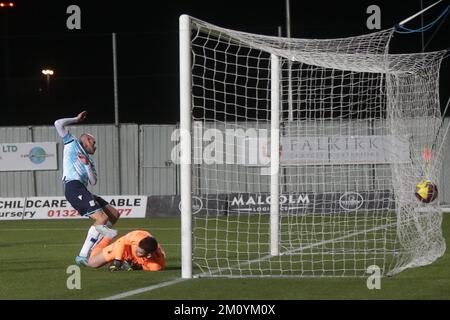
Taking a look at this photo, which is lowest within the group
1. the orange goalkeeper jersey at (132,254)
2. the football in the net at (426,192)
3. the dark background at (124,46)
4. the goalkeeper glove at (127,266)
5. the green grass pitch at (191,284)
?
the green grass pitch at (191,284)

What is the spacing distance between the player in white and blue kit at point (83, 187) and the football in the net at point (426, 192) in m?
5.09

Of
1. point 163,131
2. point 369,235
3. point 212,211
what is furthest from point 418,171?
point 163,131

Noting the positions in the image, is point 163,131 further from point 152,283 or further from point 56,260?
point 152,283

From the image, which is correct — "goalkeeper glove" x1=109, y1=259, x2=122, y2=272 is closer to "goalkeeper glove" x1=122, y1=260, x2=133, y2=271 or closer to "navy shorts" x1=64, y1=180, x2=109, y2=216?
"goalkeeper glove" x1=122, y1=260, x2=133, y2=271

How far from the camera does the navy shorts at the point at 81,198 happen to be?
46.1 ft

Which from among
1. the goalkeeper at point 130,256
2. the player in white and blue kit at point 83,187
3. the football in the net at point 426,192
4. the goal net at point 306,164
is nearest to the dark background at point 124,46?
the goal net at point 306,164

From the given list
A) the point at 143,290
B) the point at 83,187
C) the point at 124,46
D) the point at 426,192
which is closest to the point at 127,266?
the point at 83,187

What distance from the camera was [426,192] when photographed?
1623 cm

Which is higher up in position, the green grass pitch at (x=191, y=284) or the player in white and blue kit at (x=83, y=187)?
the player in white and blue kit at (x=83, y=187)

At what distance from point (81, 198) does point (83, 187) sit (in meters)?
0.20

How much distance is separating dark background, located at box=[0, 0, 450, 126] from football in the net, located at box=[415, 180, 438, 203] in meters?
19.8

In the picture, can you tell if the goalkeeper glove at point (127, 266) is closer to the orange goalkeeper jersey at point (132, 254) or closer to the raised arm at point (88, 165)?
the orange goalkeeper jersey at point (132, 254)

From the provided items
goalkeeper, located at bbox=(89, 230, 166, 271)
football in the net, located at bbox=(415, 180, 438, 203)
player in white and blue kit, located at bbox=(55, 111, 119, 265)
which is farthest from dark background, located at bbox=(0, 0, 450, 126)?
goalkeeper, located at bbox=(89, 230, 166, 271)

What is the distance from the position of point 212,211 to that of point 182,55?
49.5ft
